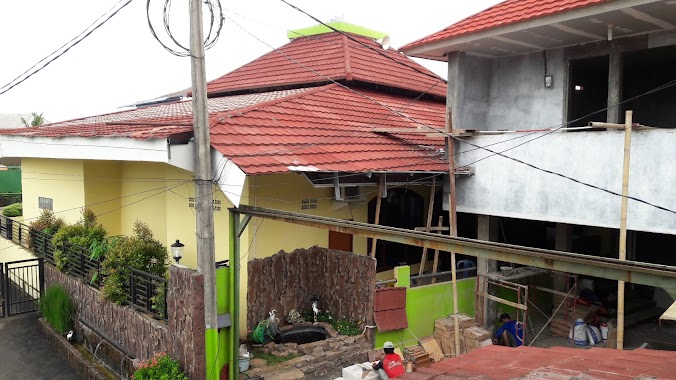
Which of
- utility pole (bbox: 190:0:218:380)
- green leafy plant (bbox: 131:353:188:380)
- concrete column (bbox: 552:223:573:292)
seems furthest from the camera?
concrete column (bbox: 552:223:573:292)

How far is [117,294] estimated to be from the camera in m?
10.3

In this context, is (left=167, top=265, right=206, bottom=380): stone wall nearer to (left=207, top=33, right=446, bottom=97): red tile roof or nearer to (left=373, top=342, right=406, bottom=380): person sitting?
(left=373, top=342, right=406, bottom=380): person sitting

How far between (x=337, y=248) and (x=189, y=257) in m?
3.39

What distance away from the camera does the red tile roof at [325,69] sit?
51.4 feet

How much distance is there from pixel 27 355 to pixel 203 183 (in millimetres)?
6677

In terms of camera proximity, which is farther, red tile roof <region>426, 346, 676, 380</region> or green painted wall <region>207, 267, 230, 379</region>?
green painted wall <region>207, 267, 230, 379</region>

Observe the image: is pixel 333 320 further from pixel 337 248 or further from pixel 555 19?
pixel 555 19

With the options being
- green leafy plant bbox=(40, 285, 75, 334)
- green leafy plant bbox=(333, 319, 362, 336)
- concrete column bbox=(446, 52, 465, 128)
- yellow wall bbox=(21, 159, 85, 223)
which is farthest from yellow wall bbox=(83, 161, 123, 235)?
concrete column bbox=(446, 52, 465, 128)

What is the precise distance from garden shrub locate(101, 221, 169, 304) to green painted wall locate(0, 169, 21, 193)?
3013 centimetres

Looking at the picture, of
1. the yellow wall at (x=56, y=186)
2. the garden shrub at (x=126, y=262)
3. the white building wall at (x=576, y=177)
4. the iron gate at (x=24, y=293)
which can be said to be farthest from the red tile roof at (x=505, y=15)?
the iron gate at (x=24, y=293)

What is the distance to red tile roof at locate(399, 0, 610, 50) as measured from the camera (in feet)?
31.8

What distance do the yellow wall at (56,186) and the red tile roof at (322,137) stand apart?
6.17 metres

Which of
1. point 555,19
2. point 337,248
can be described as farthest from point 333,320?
point 555,19

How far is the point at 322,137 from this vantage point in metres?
10.9
